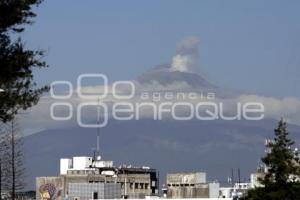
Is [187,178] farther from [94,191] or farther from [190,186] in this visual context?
[94,191]

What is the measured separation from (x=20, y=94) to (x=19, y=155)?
3118cm

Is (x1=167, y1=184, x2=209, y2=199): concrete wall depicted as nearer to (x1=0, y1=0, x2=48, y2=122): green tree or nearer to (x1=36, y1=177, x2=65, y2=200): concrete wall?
(x1=36, y1=177, x2=65, y2=200): concrete wall

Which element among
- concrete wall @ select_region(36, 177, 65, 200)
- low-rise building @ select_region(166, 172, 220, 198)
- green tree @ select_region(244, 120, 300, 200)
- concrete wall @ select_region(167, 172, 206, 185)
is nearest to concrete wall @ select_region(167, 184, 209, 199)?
low-rise building @ select_region(166, 172, 220, 198)

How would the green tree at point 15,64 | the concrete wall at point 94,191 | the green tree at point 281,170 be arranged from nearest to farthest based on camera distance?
the green tree at point 15,64, the green tree at point 281,170, the concrete wall at point 94,191

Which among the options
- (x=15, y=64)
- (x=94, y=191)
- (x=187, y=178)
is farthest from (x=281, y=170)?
(x=187, y=178)

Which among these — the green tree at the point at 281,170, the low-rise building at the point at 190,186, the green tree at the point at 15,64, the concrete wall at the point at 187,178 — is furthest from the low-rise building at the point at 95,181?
the green tree at the point at 15,64

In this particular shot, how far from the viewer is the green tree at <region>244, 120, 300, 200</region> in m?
52.4

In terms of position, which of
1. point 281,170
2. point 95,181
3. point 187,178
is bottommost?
point 281,170

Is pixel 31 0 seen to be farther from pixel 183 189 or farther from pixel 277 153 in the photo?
pixel 183 189

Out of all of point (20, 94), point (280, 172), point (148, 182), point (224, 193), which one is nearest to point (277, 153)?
point (280, 172)

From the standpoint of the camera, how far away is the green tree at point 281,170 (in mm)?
52438

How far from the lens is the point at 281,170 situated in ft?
173

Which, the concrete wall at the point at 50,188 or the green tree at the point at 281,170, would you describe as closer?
the green tree at the point at 281,170

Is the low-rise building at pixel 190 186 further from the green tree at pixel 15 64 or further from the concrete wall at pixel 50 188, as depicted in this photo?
the green tree at pixel 15 64
